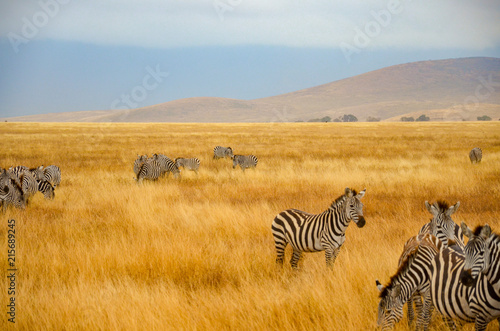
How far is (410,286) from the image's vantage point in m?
4.09

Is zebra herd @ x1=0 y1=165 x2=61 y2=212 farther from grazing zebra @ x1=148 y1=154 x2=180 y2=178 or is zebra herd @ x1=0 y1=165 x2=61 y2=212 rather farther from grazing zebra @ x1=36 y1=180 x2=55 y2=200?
grazing zebra @ x1=148 y1=154 x2=180 y2=178

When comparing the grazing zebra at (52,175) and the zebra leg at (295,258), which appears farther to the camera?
the grazing zebra at (52,175)

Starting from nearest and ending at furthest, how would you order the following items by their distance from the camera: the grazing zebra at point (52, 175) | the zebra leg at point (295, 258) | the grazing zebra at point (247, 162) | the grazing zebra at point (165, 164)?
the zebra leg at point (295, 258)
the grazing zebra at point (52, 175)
the grazing zebra at point (165, 164)
the grazing zebra at point (247, 162)

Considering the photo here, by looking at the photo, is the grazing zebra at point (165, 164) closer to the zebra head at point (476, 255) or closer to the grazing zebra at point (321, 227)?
the grazing zebra at point (321, 227)

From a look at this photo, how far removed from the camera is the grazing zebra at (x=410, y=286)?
3.91m

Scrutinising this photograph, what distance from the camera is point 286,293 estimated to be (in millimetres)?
5496

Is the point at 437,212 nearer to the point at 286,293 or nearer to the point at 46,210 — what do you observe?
the point at 286,293

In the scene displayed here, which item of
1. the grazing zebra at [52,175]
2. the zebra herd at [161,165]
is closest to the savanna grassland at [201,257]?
the grazing zebra at [52,175]

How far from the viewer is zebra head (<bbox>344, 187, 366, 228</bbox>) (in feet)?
18.7

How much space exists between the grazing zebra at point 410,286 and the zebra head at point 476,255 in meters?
0.62

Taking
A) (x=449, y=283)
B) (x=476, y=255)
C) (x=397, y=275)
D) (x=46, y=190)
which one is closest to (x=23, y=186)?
(x=46, y=190)

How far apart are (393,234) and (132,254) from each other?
5097 mm

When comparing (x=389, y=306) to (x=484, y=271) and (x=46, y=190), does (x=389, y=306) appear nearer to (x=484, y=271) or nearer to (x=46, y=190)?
(x=484, y=271)

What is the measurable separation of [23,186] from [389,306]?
473 inches
